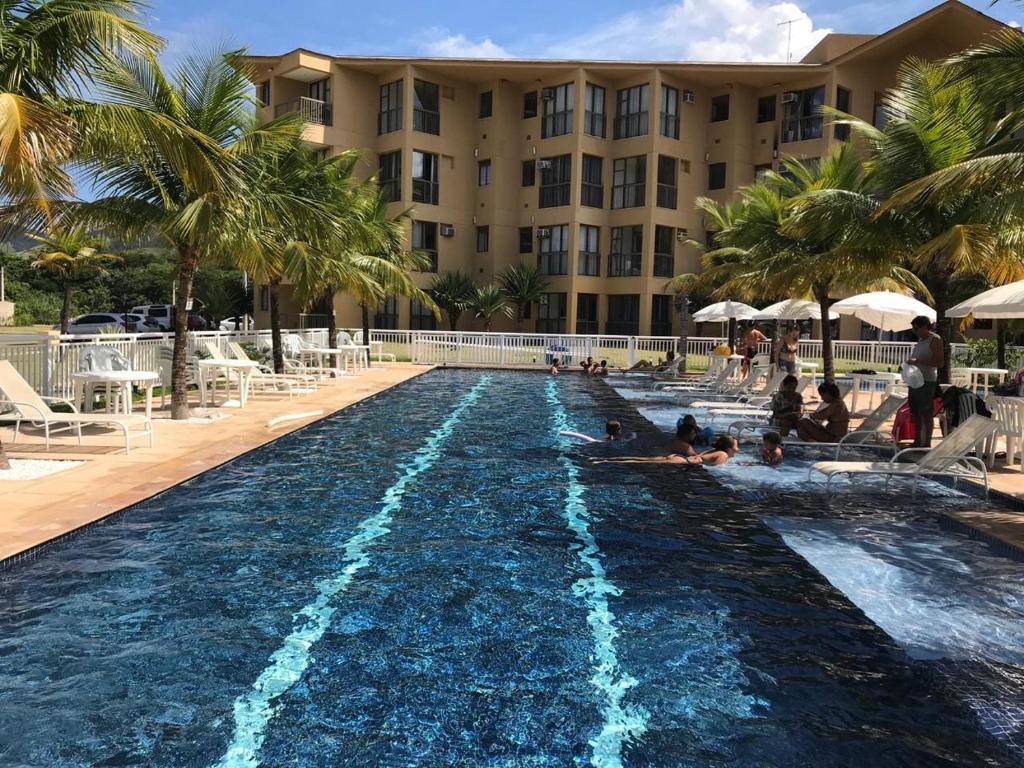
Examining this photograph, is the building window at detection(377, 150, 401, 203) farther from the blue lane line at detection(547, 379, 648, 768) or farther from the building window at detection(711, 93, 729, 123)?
the blue lane line at detection(547, 379, 648, 768)

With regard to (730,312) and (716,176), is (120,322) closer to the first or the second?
(730,312)

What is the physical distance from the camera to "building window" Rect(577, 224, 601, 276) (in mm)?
34500

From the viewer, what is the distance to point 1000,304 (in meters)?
8.82

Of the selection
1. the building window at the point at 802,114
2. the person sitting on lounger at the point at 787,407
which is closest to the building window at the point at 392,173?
the building window at the point at 802,114

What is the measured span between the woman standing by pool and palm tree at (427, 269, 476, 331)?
2469 centimetres

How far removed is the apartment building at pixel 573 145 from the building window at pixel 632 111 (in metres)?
0.06

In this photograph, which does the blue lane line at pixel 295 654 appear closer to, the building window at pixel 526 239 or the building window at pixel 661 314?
the building window at pixel 661 314

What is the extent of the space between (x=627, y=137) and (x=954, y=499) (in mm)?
28518

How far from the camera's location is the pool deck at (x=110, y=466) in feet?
19.9

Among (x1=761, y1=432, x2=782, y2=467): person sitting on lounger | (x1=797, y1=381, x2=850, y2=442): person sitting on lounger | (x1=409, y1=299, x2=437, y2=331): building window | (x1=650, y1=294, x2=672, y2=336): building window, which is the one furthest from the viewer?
(x1=409, y1=299, x2=437, y2=331): building window

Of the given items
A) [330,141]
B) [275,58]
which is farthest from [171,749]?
[275,58]

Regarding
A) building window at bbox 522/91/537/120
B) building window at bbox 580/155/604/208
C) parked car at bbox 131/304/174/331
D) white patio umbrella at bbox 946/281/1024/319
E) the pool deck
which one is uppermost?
building window at bbox 522/91/537/120

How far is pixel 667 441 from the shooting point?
11.6 m

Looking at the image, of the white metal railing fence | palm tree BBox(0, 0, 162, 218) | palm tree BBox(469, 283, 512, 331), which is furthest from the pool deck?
palm tree BBox(469, 283, 512, 331)
